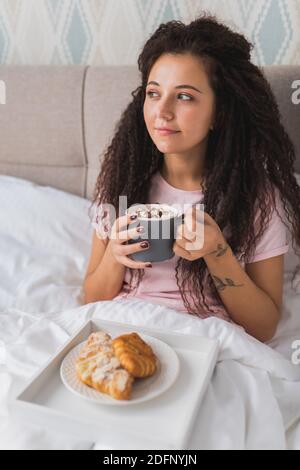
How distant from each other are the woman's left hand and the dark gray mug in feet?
0.04

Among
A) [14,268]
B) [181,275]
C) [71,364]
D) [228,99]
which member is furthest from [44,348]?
[228,99]

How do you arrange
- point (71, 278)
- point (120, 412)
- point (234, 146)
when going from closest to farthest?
point (120, 412) → point (234, 146) → point (71, 278)

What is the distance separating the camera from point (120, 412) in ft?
2.22

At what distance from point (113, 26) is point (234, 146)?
76 centimetres

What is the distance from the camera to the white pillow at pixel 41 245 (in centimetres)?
121

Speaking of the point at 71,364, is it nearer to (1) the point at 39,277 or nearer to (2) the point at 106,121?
(1) the point at 39,277

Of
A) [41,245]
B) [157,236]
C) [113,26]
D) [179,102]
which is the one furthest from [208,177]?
[113,26]

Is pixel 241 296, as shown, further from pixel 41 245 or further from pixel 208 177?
pixel 41 245

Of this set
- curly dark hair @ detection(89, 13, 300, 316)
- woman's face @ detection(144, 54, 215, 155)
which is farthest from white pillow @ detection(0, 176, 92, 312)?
woman's face @ detection(144, 54, 215, 155)

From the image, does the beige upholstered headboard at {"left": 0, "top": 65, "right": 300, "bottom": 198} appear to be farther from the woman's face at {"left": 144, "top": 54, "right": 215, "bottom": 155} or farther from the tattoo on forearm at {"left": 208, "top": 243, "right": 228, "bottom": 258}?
the tattoo on forearm at {"left": 208, "top": 243, "right": 228, "bottom": 258}

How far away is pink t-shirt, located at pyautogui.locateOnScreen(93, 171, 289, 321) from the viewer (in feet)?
3.41

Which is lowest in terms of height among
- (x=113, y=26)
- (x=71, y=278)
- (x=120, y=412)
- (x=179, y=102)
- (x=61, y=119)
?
(x=71, y=278)

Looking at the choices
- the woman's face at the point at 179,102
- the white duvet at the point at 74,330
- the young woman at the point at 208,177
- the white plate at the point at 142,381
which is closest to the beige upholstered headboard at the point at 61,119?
the white duvet at the point at 74,330

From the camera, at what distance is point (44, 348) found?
87 cm
